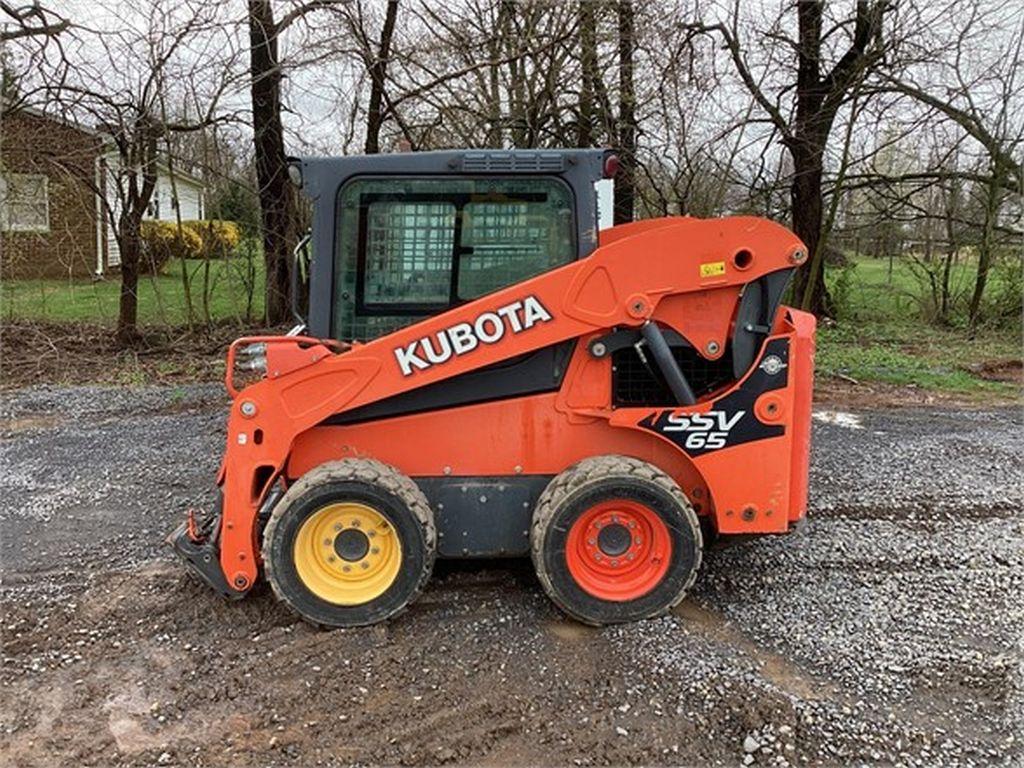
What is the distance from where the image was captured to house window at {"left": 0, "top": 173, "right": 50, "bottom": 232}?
9.68 m

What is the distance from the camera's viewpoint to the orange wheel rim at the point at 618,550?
11.7 feet

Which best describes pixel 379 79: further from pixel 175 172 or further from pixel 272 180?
pixel 175 172

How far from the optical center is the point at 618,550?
3.61 metres

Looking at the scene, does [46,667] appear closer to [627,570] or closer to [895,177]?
[627,570]

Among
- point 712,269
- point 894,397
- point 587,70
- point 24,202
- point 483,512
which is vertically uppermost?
point 587,70

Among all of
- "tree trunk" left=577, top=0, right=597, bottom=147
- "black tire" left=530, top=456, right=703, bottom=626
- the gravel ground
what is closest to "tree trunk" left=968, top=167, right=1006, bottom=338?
"tree trunk" left=577, top=0, right=597, bottom=147

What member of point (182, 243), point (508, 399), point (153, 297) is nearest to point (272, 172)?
point (182, 243)

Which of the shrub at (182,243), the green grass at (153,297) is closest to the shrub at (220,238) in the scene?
the shrub at (182,243)

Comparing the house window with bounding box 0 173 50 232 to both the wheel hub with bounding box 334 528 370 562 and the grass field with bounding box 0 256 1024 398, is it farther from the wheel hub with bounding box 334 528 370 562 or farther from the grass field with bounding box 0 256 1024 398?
the wheel hub with bounding box 334 528 370 562

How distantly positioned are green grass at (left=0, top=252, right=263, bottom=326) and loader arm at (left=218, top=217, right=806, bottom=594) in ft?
26.0

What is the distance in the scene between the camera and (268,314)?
1174 cm

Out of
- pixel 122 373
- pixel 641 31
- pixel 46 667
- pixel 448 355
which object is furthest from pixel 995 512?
pixel 122 373

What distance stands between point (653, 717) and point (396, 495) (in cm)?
130

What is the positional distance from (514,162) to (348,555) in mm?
1827
